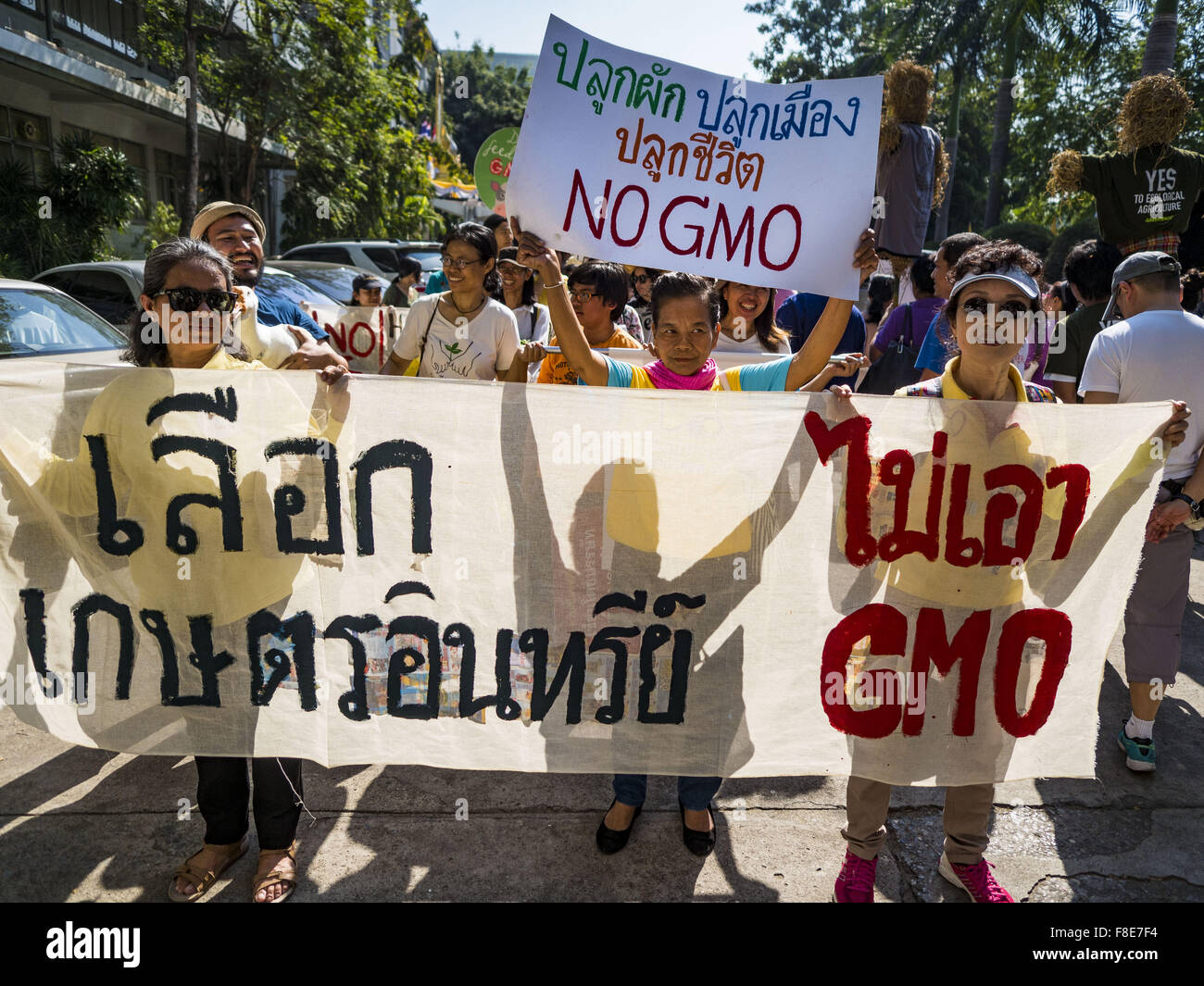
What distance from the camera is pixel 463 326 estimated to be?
3.84 m

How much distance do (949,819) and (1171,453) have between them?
1484 millimetres

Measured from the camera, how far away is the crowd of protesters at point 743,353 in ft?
8.47

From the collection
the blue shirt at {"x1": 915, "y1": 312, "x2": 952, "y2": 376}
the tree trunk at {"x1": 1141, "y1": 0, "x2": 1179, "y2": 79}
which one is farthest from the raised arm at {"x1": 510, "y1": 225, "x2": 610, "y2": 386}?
the tree trunk at {"x1": 1141, "y1": 0, "x2": 1179, "y2": 79}

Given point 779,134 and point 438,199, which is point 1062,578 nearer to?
point 779,134

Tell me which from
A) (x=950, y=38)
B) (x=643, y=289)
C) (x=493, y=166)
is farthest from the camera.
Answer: (x=950, y=38)

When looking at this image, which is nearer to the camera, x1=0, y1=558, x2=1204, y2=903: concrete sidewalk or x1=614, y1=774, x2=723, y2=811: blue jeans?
x1=0, y1=558, x2=1204, y2=903: concrete sidewalk

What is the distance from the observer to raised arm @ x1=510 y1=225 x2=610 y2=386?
2622mm

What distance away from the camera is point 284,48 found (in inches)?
631

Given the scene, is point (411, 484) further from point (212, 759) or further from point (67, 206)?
point (67, 206)

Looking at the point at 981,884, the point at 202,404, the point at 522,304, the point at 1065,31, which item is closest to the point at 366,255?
the point at 522,304

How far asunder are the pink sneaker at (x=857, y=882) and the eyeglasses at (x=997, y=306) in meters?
1.62

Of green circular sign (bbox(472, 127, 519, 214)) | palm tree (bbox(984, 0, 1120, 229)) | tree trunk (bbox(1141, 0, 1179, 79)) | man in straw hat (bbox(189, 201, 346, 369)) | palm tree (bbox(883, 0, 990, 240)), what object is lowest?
man in straw hat (bbox(189, 201, 346, 369))

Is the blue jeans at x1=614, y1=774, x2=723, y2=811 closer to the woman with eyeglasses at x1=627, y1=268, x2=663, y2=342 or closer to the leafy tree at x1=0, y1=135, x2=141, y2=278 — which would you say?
the woman with eyeglasses at x1=627, y1=268, x2=663, y2=342

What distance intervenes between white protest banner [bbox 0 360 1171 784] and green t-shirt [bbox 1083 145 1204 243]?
334 centimetres
